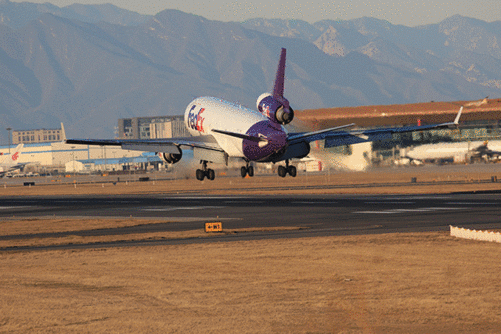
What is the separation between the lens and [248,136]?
65062 millimetres

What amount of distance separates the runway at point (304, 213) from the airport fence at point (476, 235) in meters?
4.47

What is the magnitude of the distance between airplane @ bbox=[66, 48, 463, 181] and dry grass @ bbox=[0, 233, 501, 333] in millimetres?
24042

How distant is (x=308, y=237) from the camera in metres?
44.4

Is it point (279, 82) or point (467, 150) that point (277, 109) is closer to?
point (279, 82)

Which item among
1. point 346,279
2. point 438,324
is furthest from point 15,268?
point 438,324

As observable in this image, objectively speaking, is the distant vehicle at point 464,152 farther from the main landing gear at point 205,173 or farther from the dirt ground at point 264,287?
the dirt ground at point 264,287

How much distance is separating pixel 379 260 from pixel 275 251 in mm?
6277

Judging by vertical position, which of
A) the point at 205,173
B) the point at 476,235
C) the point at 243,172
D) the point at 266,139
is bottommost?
the point at 476,235

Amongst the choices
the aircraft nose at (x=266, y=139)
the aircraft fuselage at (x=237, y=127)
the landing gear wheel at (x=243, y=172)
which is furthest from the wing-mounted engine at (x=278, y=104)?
the landing gear wheel at (x=243, y=172)

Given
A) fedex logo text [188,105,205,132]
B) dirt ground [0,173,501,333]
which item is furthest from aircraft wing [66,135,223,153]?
dirt ground [0,173,501,333]

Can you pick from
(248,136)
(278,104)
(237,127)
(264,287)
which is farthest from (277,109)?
(264,287)

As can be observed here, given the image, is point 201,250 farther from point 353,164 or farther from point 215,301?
point 353,164

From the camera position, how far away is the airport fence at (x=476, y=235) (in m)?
39.4

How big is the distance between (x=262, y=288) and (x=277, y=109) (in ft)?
121
